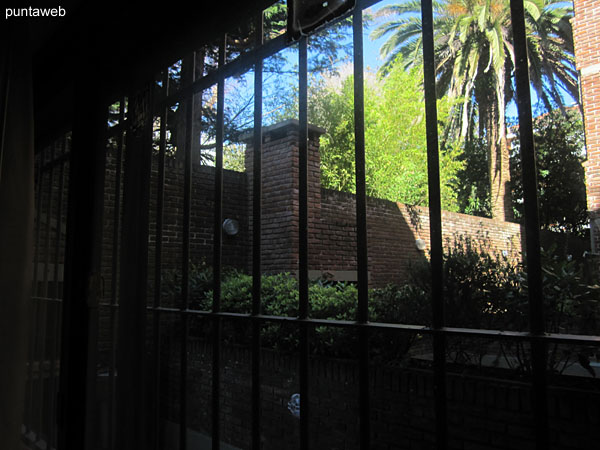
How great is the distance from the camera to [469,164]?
877cm

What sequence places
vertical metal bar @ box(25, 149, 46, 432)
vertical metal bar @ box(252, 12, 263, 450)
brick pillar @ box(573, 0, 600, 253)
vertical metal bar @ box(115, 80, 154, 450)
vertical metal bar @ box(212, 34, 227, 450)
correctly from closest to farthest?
vertical metal bar @ box(252, 12, 263, 450)
vertical metal bar @ box(212, 34, 227, 450)
vertical metal bar @ box(115, 80, 154, 450)
vertical metal bar @ box(25, 149, 46, 432)
brick pillar @ box(573, 0, 600, 253)

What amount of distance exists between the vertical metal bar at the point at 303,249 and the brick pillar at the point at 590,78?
3640 millimetres

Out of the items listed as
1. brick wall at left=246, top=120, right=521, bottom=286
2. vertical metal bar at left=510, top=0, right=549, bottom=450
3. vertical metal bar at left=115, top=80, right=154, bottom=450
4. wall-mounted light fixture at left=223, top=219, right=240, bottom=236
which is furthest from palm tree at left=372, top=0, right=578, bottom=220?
vertical metal bar at left=510, top=0, right=549, bottom=450

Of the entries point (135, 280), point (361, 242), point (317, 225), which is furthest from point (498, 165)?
point (361, 242)

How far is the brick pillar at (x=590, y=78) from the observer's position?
3.91 meters

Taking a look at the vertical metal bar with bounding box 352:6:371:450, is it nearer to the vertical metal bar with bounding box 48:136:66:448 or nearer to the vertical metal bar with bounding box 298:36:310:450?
the vertical metal bar with bounding box 298:36:310:450

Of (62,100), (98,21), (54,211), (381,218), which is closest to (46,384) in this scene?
(54,211)

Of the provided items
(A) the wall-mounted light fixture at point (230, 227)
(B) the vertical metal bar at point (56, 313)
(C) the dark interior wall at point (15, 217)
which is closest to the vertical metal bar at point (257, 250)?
(C) the dark interior wall at point (15, 217)

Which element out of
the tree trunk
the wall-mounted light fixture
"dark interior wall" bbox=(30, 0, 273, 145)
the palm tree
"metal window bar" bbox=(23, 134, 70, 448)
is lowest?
"metal window bar" bbox=(23, 134, 70, 448)

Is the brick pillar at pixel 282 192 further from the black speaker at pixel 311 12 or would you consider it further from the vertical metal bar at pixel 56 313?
the black speaker at pixel 311 12

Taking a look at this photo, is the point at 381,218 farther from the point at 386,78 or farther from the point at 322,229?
the point at 386,78

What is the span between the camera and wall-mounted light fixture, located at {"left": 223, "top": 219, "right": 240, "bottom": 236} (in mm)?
5164

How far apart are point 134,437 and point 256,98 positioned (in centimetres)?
117

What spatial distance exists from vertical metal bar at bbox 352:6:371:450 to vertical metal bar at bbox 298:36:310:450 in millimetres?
139
